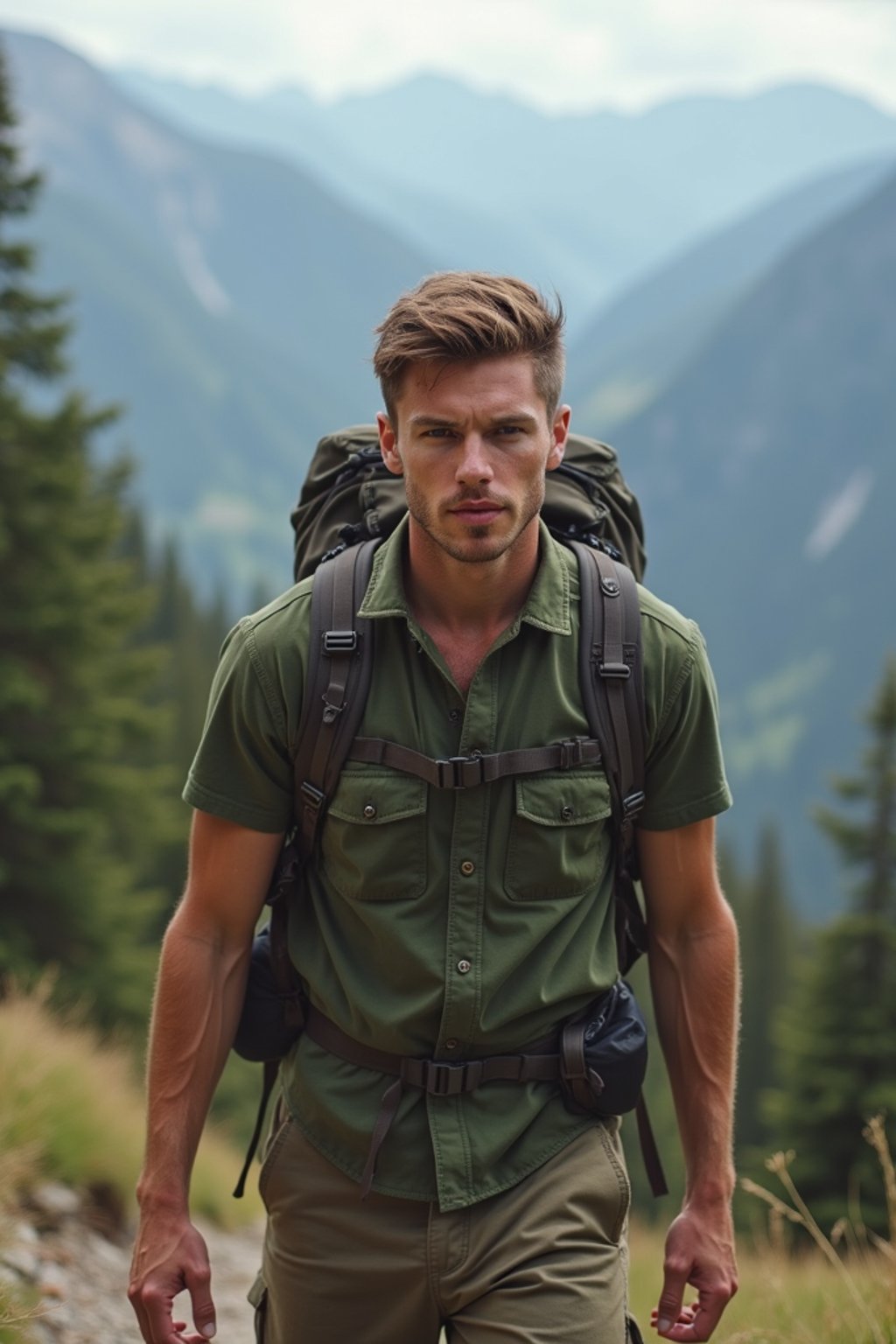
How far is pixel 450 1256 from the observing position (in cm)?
333

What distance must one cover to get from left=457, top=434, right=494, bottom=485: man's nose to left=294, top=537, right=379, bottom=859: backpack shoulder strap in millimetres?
374

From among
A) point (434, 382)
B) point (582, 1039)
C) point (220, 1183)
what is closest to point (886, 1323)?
point (582, 1039)

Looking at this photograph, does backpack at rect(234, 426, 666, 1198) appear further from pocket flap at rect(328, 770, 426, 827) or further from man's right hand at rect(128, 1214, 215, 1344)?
man's right hand at rect(128, 1214, 215, 1344)

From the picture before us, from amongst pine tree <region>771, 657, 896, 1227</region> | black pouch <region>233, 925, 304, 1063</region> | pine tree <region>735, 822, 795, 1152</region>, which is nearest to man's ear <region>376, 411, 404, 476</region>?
black pouch <region>233, 925, 304, 1063</region>

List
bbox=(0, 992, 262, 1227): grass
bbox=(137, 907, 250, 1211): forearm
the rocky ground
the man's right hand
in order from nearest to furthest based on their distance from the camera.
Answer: the man's right hand
bbox=(137, 907, 250, 1211): forearm
the rocky ground
bbox=(0, 992, 262, 1227): grass

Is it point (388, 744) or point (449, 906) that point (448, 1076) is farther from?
point (388, 744)

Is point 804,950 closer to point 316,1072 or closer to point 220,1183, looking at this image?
point 220,1183

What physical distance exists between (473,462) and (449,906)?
91 cm

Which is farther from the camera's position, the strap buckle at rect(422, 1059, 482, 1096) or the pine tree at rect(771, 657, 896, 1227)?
the pine tree at rect(771, 657, 896, 1227)

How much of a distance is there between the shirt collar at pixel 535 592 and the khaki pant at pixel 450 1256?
1.12 m

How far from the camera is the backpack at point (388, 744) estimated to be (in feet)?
10.8

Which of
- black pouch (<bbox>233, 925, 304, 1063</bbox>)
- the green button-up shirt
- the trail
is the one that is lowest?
the trail

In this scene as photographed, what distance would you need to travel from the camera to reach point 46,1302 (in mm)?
5070

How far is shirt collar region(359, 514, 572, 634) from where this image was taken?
337 centimetres
